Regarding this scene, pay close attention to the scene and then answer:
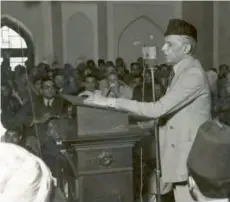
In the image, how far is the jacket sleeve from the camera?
4.07 ft

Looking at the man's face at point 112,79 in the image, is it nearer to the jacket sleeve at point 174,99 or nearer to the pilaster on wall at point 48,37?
the pilaster on wall at point 48,37

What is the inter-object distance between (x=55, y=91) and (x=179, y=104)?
99cm

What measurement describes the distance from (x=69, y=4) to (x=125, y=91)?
2.77ft

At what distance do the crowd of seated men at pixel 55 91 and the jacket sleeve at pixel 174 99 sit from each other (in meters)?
0.20

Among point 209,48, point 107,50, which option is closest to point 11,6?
point 107,50

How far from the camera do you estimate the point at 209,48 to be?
2.63 meters

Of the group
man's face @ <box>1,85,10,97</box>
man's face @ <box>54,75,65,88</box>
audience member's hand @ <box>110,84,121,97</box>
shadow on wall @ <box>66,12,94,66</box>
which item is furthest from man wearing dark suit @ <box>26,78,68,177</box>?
shadow on wall @ <box>66,12,94,66</box>

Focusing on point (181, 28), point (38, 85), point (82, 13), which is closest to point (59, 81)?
point (38, 85)

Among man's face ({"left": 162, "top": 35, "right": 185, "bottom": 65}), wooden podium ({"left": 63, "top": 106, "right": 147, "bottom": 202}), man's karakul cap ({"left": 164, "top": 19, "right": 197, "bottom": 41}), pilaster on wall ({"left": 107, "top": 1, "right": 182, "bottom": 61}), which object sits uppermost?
pilaster on wall ({"left": 107, "top": 1, "right": 182, "bottom": 61})

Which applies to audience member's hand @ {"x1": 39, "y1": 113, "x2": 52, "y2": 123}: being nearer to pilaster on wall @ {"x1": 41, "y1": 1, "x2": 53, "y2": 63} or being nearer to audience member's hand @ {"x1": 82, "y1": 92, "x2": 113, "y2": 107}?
audience member's hand @ {"x1": 82, "y1": 92, "x2": 113, "y2": 107}

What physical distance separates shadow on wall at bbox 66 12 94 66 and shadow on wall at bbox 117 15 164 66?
20cm

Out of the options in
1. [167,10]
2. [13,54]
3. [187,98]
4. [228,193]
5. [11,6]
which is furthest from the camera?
[167,10]

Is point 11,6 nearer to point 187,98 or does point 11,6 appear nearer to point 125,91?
point 125,91

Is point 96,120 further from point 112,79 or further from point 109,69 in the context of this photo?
point 109,69
